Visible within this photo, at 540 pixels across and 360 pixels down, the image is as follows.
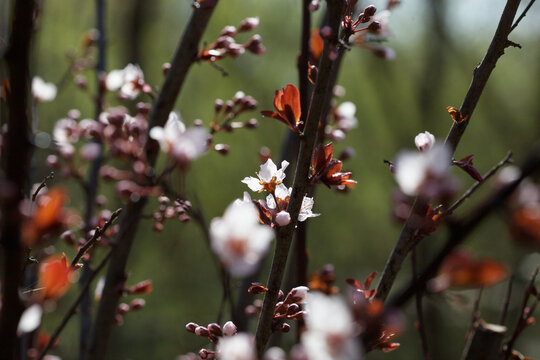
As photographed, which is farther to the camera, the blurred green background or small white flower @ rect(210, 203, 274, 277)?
the blurred green background

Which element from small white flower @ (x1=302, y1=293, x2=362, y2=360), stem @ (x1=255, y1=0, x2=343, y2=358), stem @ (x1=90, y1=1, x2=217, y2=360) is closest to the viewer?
small white flower @ (x1=302, y1=293, x2=362, y2=360)

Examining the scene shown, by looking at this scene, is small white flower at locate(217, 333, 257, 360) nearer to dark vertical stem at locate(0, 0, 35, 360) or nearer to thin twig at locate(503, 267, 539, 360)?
dark vertical stem at locate(0, 0, 35, 360)

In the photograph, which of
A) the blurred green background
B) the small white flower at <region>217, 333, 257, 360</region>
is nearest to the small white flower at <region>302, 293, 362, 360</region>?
the small white flower at <region>217, 333, 257, 360</region>

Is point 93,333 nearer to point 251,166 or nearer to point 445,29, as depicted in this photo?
point 445,29

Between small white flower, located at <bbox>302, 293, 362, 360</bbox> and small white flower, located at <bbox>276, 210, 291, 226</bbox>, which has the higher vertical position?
small white flower, located at <bbox>276, 210, 291, 226</bbox>

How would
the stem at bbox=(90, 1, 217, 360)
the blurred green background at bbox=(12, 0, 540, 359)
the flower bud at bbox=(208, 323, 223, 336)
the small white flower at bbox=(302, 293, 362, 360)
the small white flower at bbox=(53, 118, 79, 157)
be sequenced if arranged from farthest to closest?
the blurred green background at bbox=(12, 0, 540, 359), the small white flower at bbox=(53, 118, 79, 157), the stem at bbox=(90, 1, 217, 360), the flower bud at bbox=(208, 323, 223, 336), the small white flower at bbox=(302, 293, 362, 360)

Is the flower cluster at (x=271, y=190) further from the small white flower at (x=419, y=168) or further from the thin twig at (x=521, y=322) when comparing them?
the thin twig at (x=521, y=322)

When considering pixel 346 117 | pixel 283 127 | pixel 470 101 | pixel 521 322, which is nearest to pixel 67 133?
pixel 346 117

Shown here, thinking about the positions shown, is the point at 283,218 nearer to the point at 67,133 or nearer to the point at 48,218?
the point at 48,218
